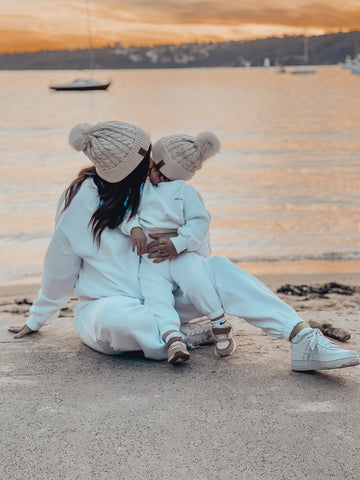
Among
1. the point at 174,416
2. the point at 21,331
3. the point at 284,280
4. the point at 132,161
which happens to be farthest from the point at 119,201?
the point at 284,280

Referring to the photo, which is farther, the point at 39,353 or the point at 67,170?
the point at 67,170

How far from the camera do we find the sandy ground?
2.30 m

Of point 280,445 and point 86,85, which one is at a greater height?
point 280,445

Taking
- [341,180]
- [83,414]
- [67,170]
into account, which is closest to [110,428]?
[83,414]

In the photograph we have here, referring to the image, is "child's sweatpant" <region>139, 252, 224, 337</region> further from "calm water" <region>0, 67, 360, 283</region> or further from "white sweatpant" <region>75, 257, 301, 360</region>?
"calm water" <region>0, 67, 360, 283</region>

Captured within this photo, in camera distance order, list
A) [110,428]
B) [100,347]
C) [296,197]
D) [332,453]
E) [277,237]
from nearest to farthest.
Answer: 1. [332,453]
2. [110,428]
3. [100,347]
4. [277,237]
5. [296,197]

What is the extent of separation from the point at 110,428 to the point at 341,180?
1241cm

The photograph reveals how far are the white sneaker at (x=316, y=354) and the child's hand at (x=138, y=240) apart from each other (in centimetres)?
83

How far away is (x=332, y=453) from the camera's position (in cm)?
236

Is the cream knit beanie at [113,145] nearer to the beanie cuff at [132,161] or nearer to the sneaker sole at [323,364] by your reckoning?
the beanie cuff at [132,161]

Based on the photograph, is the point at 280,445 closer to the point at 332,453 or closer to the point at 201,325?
the point at 332,453

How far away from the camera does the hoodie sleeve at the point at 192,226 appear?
320 centimetres

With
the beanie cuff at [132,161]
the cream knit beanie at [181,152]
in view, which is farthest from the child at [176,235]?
the beanie cuff at [132,161]

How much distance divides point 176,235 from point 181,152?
41cm
